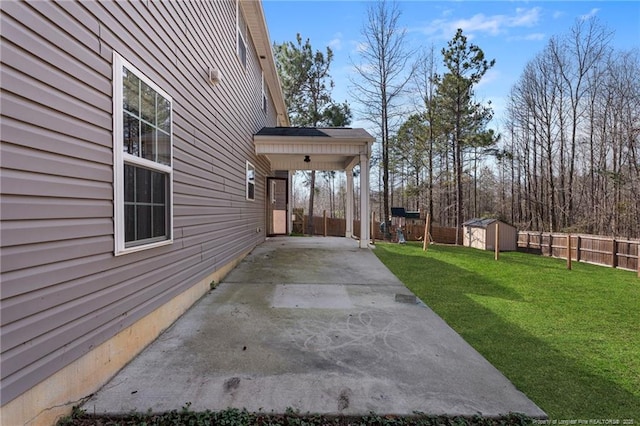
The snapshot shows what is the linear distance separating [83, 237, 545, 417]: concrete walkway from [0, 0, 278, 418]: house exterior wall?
1.38 feet

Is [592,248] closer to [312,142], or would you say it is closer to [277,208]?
[312,142]

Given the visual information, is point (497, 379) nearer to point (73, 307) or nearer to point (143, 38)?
point (73, 307)

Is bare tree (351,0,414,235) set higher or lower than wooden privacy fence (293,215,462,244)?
higher

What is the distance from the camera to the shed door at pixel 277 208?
11.8 metres

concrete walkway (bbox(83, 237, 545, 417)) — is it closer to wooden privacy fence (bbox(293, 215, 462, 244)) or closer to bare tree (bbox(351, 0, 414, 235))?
bare tree (bbox(351, 0, 414, 235))

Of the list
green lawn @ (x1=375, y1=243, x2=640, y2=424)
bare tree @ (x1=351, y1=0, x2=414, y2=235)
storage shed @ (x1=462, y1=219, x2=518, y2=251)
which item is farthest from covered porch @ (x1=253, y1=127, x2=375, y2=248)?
storage shed @ (x1=462, y1=219, x2=518, y2=251)

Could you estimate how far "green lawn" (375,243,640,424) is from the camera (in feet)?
7.96

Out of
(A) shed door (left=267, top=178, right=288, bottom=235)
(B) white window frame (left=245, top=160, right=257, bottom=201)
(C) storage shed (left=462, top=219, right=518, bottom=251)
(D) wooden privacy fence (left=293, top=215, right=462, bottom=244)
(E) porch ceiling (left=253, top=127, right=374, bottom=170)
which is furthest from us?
(D) wooden privacy fence (left=293, top=215, right=462, bottom=244)

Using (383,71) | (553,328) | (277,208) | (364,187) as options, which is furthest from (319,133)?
(383,71)

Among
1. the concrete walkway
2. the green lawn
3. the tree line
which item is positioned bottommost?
the green lawn

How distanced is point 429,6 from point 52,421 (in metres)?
9.82

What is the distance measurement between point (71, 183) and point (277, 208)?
34.2 feet

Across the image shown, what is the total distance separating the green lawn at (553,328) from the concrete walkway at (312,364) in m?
0.35

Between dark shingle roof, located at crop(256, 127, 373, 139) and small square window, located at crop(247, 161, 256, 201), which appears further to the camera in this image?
dark shingle roof, located at crop(256, 127, 373, 139)
